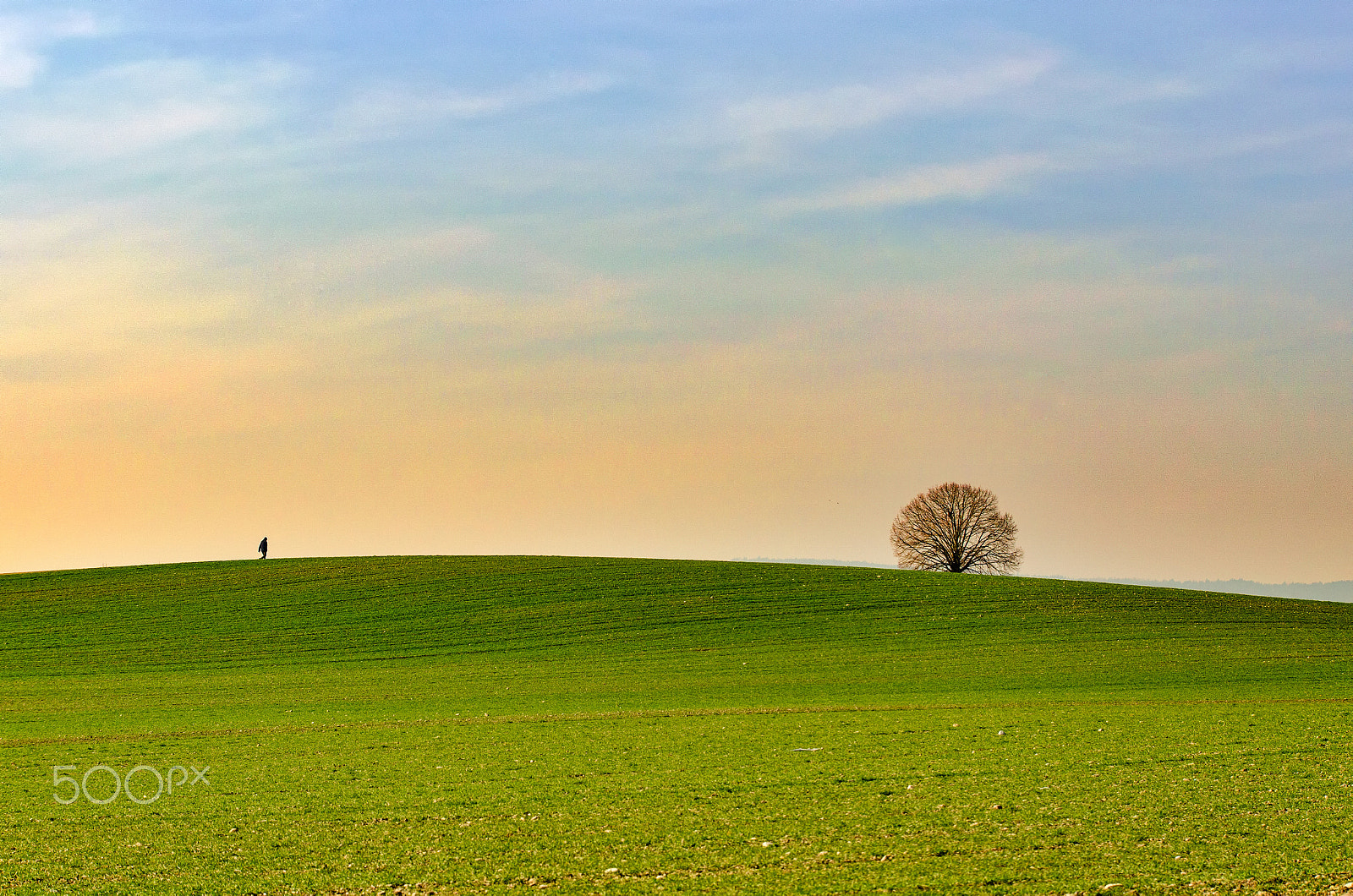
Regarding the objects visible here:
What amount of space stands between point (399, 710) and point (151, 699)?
29.9ft

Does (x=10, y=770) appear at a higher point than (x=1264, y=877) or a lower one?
lower

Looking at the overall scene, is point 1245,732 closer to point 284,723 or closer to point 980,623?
point 284,723

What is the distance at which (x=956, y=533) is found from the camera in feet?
301

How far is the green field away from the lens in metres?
11.3

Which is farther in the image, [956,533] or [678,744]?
[956,533]

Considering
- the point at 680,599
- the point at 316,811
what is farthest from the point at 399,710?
the point at 680,599

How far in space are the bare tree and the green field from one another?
110 ft

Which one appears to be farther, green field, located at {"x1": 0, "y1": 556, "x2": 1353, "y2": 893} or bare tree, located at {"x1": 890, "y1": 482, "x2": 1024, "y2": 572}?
bare tree, located at {"x1": 890, "y1": 482, "x2": 1024, "y2": 572}

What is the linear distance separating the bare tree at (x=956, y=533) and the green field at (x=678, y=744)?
33584mm

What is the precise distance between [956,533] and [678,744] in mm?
74634

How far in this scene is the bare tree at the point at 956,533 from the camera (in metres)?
90.7

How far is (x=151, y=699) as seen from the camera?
3322cm

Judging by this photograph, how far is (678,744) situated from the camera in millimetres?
20781

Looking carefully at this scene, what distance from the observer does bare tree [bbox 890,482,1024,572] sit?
298ft
